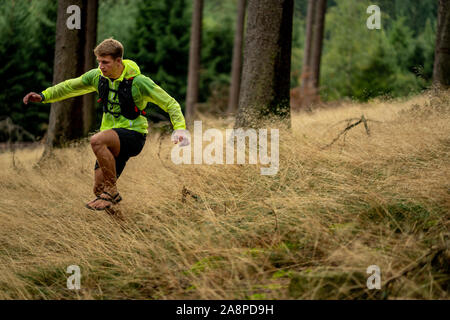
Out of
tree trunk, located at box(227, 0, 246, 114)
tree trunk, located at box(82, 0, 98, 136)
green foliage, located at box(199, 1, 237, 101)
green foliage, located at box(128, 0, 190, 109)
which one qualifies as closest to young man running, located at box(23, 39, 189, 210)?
tree trunk, located at box(82, 0, 98, 136)

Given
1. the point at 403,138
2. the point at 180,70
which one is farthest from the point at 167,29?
the point at 403,138

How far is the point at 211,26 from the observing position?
3000 cm

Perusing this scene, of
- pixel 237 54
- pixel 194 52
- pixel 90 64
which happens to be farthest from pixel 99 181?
pixel 237 54

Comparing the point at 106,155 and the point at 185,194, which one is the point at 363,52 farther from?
the point at 106,155

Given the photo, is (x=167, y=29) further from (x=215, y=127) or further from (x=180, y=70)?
(x=215, y=127)

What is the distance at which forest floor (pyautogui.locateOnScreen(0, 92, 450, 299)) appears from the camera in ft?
9.60

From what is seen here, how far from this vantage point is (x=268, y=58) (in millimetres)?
7133

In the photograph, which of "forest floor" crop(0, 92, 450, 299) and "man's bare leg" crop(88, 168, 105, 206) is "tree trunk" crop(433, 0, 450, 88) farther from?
"man's bare leg" crop(88, 168, 105, 206)

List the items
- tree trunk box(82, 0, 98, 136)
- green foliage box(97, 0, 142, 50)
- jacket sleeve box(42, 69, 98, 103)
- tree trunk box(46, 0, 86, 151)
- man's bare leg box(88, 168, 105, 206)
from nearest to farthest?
man's bare leg box(88, 168, 105, 206), jacket sleeve box(42, 69, 98, 103), tree trunk box(46, 0, 86, 151), tree trunk box(82, 0, 98, 136), green foliage box(97, 0, 142, 50)

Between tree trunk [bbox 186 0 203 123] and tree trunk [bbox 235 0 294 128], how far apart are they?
10.0 metres

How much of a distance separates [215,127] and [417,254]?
5924 millimetres

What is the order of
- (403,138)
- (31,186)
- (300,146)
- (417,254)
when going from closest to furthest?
(417,254), (403,138), (300,146), (31,186)

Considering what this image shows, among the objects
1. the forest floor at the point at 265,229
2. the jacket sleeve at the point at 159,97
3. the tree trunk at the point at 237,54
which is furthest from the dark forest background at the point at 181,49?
the jacket sleeve at the point at 159,97

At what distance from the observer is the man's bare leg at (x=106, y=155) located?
176 inches
